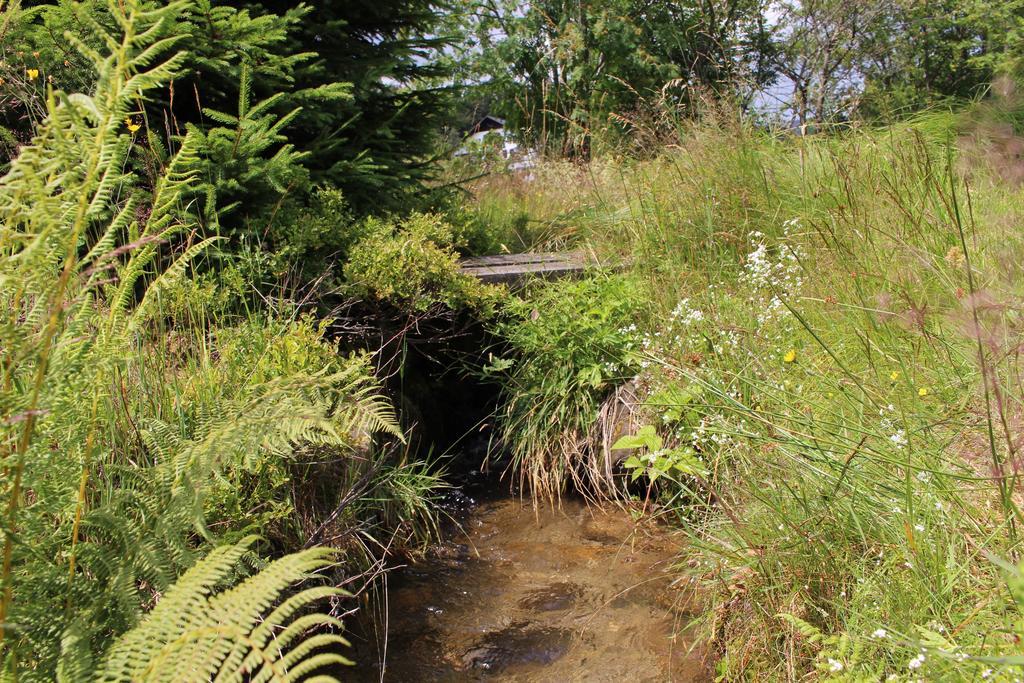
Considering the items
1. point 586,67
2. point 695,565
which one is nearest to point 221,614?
point 695,565

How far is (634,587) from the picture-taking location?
2961 millimetres

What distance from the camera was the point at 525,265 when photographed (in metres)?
4.52

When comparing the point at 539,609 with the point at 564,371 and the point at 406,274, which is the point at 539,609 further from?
the point at 406,274

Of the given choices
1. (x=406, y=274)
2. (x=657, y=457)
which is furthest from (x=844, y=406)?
(x=406, y=274)

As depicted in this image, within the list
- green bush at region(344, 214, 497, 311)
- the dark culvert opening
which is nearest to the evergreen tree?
green bush at region(344, 214, 497, 311)

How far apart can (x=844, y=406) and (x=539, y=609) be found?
4.35 feet

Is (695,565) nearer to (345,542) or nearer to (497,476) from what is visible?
(345,542)

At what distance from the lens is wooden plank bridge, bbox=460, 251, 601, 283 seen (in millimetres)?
4305

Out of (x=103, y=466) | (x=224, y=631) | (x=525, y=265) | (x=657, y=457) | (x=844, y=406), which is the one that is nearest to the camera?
(x=224, y=631)

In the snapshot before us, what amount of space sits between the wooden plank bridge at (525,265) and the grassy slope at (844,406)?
0.87 ft

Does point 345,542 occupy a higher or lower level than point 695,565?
higher

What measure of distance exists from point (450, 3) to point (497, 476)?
294 cm

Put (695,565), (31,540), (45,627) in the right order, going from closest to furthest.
Answer: (45,627)
(31,540)
(695,565)

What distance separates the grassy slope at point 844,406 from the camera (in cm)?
172
